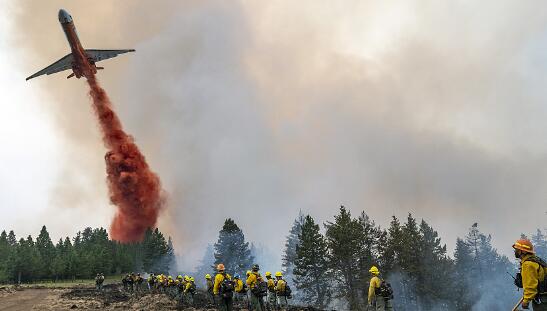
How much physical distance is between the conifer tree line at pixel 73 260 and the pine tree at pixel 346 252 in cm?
5093

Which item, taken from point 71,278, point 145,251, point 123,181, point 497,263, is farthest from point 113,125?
point 497,263

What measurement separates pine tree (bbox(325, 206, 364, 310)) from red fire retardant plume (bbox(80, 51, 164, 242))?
146 feet

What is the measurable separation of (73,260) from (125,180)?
29.2 metres

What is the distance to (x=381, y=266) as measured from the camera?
52.5m

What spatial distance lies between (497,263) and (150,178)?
2894 inches

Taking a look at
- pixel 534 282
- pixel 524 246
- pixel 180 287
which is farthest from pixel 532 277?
pixel 180 287

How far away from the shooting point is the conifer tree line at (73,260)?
8462 cm

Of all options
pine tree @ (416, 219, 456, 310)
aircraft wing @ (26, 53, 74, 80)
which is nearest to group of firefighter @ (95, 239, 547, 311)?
pine tree @ (416, 219, 456, 310)

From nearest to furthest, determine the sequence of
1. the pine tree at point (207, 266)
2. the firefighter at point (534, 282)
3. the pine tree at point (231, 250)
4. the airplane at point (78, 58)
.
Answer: the firefighter at point (534, 282), the airplane at point (78, 58), the pine tree at point (231, 250), the pine tree at point (207, 266)

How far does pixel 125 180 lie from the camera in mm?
80500

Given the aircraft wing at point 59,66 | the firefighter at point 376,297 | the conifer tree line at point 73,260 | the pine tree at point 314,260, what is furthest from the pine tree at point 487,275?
the aircraft wing at point 59,66

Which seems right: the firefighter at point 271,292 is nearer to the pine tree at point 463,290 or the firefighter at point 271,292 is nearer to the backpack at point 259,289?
the backpack at point 259,289

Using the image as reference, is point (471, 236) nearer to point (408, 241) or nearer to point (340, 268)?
point (408, 241)

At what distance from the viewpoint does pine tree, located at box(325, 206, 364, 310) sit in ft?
160
